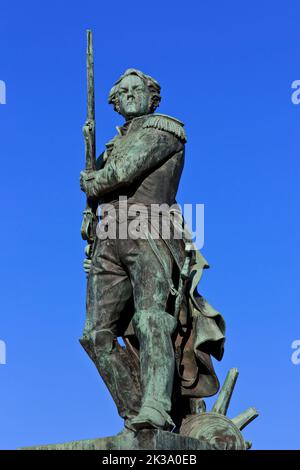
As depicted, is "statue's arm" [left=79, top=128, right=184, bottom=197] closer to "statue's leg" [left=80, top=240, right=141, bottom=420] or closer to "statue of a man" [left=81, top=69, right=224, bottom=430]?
"statue of a man" [left=81, top=69, right=224, bottom=430]

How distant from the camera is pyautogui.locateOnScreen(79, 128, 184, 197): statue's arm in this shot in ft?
41.0

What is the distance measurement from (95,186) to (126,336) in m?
1.67

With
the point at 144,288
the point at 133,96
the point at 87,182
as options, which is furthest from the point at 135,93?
the point at 144,288

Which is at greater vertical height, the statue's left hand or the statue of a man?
the statue's left hand

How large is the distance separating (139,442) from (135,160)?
10.0ft

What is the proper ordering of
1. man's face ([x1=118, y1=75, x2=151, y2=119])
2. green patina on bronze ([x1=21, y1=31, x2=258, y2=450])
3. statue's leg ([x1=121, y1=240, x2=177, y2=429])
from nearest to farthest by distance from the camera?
statue's leg ([x1=121, y1=240, x2=177, y2=429]) < green patina on bronze ([x1=21, y1=31, x2=258, y2=450]) < man's face ([x1=118, y1=75, x2=151, y2=119])

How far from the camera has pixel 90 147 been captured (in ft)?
42.9

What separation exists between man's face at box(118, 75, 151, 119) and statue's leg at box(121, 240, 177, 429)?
1616 mm

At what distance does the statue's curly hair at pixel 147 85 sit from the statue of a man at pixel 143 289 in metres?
0.40

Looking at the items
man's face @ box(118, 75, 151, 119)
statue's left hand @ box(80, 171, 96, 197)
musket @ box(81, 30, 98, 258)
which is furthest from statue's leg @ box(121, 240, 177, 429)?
man's face @ box(118, 75, 151, 119)

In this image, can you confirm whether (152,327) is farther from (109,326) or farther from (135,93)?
(135,93)

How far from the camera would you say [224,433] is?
40.1 ft

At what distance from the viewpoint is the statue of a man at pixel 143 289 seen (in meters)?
12.2
